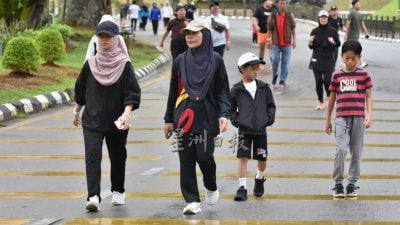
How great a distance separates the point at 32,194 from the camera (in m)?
8.94

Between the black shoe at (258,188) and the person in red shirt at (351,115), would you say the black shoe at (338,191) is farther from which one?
the black shoe at (258,188)

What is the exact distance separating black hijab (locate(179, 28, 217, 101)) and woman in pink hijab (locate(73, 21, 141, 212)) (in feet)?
1.66

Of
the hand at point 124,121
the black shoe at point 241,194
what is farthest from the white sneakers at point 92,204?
the black shoe at point 241,194

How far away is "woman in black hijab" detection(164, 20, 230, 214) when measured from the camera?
782 centimetres

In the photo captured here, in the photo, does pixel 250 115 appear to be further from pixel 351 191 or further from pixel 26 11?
pixel 26 11

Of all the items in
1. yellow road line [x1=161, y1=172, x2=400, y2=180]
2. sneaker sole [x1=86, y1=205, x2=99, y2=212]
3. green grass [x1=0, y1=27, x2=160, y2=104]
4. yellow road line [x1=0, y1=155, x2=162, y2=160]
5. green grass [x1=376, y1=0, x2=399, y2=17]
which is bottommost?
green grass [x1=376, y1=0, x2=399, y2=17]

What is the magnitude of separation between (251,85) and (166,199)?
136 centimetres

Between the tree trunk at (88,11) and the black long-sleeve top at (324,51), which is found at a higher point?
the black long-sleeve top at (324,51)

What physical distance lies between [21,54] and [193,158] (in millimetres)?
10341

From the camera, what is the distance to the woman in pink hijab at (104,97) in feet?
26.3

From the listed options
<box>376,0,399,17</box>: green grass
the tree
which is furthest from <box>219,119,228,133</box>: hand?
<box>376,0,399,17</box>: green grass

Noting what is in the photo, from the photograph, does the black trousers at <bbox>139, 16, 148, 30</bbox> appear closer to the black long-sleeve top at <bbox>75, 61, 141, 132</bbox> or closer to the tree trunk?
the tree trunk

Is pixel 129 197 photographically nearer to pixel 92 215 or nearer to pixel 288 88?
pixel 92 215

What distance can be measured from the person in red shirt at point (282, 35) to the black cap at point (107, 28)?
10.3 m
